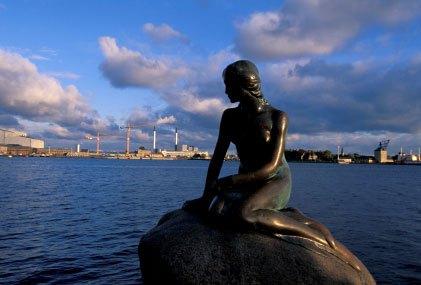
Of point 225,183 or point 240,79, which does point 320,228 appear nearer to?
point 225,183

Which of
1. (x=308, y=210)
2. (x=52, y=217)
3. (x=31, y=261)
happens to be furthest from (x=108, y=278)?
(x=308, y=210)

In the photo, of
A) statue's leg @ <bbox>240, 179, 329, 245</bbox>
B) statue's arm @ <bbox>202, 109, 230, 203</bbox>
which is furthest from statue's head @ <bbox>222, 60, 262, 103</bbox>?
statue's leg @ <bbox>240, 179, 329, 245</bbox>

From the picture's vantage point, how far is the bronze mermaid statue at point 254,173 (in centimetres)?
612

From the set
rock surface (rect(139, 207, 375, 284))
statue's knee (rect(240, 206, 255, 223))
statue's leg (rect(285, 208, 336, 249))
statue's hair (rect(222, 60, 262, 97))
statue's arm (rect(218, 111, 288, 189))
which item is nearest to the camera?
rock surface (rect(139, 207, 375, 284))

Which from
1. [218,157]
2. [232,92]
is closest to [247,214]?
[218,157]

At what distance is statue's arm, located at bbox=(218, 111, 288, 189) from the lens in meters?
6.45

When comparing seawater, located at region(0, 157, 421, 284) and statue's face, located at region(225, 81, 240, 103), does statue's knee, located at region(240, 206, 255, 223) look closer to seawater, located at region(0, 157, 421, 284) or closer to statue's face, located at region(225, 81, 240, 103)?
statue's face, located at region(225, 81, 240, 103)

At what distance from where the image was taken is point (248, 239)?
19.9 ft

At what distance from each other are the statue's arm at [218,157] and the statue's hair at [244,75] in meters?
0.55

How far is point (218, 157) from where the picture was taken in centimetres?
727

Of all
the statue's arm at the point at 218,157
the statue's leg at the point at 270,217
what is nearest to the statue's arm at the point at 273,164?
the statue's leg at the point at 270,217

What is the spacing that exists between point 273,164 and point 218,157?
1.04 metres

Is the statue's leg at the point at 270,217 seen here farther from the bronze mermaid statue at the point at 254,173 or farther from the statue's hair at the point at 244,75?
the statue's hair at the point at 244,75

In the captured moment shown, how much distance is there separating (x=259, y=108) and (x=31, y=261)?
9.35 meters
